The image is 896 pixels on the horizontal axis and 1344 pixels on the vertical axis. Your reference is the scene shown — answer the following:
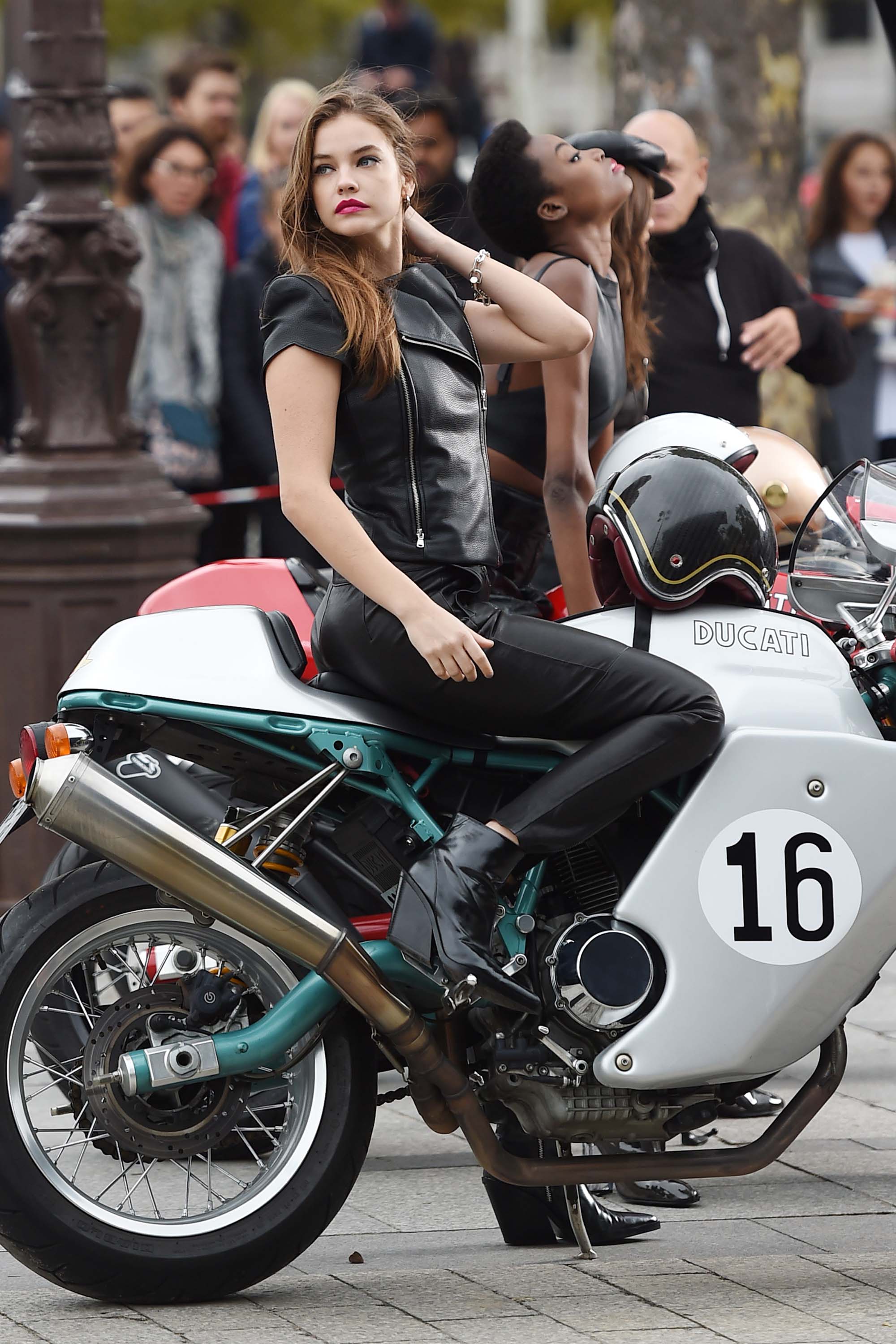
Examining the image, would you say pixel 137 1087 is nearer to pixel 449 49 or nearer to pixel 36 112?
pixel 36 112

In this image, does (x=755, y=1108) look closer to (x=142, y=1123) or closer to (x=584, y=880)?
(x=584, y=880)

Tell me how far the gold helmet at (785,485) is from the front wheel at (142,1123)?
154 centimetres

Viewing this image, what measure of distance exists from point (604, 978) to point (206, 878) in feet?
2.28

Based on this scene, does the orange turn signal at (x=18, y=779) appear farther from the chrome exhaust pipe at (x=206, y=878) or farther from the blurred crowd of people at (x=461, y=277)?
the blurred crowd of people at (x=461, y=277)

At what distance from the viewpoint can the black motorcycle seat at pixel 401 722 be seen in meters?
3.76

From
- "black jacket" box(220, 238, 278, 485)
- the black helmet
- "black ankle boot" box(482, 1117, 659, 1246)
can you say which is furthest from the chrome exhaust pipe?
"black jacket" box(220, 238, 278, 485)

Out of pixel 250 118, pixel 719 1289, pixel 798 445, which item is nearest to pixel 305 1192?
pixel 719 1289

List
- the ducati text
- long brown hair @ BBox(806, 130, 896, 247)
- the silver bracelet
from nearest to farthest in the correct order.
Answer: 1. the ducati text
2. the silver bracelet
3. long brown hair @ BBox(806, 130, 896, 247)

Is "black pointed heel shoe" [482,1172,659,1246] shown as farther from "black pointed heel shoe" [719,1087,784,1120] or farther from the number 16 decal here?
"black pointed heel shoe" [719,1087,784,1120]

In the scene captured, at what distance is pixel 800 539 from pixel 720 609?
0.79ft

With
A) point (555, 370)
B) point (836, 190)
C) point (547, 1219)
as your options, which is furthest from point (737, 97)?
point (547, 1219)

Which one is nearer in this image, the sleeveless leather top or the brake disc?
the brake disc

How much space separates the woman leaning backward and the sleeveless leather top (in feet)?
2.67

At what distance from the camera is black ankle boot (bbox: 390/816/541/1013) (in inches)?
141
